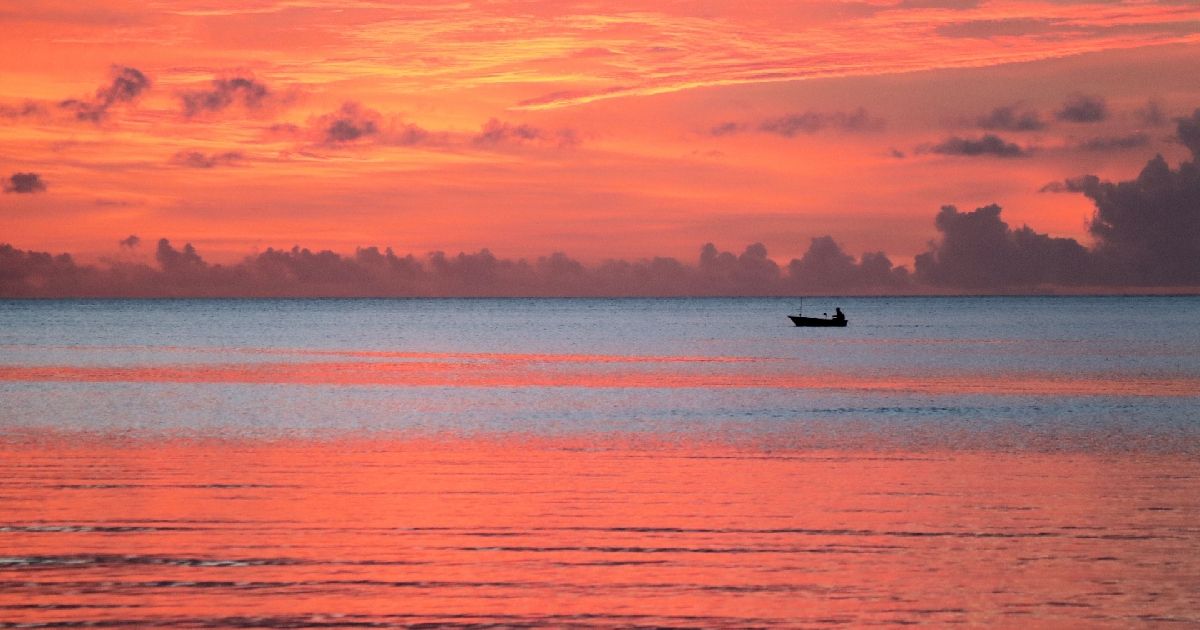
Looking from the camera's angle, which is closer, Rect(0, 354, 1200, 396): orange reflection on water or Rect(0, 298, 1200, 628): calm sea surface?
Rect(0, 298, 1200, 628): calm sea surface

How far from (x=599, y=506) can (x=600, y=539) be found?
12.2 feet

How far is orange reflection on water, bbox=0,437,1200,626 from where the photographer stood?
18.7m

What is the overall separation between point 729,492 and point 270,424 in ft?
71.8

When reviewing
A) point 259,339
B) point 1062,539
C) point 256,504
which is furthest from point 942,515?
point 259,339

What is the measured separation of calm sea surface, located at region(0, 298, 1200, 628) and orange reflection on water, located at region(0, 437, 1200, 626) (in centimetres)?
8

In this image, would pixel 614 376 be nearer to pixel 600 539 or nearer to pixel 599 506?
pixel 599 506

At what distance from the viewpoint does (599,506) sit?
26844 millimetres

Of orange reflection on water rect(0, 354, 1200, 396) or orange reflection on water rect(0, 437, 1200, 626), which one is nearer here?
orange reflection on water rect(0, 437, 1200, 626)

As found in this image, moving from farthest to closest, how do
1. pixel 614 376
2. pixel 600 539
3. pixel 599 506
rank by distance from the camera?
1. pixel 614 376
2. pixel 599 506
3. pixel 600 539

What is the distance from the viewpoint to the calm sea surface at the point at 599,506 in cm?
1892

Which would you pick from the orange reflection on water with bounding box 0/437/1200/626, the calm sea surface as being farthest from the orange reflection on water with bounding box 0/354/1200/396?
the orange reflection on water with bounding box 0/437/1200/626

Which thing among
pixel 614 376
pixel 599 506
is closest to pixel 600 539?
pixel 599 506

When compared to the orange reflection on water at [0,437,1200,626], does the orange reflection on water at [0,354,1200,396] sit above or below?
below

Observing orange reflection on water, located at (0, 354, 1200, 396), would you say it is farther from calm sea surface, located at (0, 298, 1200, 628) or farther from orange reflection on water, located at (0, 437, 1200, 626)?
orange reflection on water, located at (0, 437, 1200, 626)
